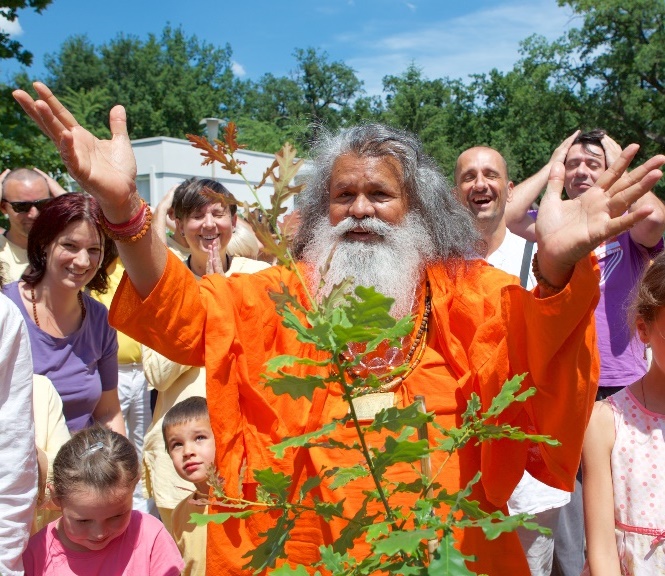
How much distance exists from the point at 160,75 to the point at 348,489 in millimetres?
55490

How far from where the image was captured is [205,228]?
444 cm

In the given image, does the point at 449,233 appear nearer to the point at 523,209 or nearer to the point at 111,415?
the point at 111,415

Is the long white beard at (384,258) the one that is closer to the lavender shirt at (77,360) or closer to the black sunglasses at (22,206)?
the lavender shirt at (77,360)

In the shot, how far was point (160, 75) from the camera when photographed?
178 feet

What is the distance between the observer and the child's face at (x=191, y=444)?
142 inches

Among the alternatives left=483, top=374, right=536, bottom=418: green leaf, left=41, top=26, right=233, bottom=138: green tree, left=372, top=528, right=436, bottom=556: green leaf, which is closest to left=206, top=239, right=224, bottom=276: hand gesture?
left=483, top=374, right=536, bottom=418: green leaf

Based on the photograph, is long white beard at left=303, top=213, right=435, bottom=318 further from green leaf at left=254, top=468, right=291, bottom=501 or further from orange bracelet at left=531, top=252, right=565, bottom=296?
green leaf at left=254, top=468, right=291, bottom=501

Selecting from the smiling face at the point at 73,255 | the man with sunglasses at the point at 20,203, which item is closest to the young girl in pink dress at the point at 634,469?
the smiling face at the point at 73,255

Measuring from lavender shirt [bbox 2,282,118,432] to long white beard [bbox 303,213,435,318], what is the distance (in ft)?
4.53

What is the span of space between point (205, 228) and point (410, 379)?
2.37 meters

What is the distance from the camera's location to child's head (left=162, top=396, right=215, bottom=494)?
3611 millimetres

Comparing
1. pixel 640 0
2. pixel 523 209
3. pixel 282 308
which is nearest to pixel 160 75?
pixel 640 0

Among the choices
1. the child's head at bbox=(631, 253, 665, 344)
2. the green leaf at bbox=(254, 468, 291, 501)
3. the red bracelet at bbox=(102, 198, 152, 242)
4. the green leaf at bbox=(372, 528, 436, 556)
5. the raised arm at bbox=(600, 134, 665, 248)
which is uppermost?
the raised arm at bbox=(600, 134, 665, 248)

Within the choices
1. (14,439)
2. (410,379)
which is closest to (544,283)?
(410,379)
